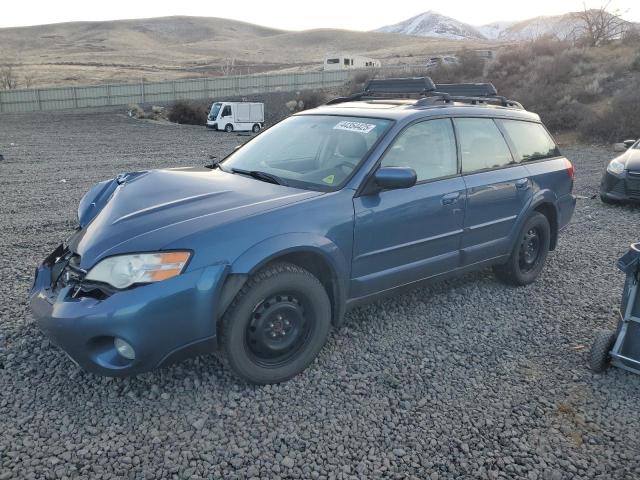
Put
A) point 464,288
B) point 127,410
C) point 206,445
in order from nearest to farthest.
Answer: point 206,445
point 127,410
point 464,288

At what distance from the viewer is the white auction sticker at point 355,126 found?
391 cm

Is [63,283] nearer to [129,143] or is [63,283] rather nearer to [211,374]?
[211,374]

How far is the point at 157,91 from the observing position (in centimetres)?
3731

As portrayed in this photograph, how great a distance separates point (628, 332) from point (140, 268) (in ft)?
9.95

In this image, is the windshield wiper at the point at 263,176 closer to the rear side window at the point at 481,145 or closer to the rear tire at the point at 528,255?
the rear side window at the point at 481,145

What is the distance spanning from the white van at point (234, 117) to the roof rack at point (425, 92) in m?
23.5

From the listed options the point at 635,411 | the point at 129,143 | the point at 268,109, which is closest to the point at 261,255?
the point at 635,411

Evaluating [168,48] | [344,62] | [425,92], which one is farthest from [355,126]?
[168,48]

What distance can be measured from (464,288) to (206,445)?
2.97 meters

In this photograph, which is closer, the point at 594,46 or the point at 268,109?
the point at 594,46

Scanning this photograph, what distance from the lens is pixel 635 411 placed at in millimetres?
3172

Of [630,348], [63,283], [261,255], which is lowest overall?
[630,348]

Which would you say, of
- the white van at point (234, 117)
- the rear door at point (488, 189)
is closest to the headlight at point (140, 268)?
the rear door at point (488, 189)

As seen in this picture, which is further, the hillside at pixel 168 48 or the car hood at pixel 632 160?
the hillside at pixel 168 48
